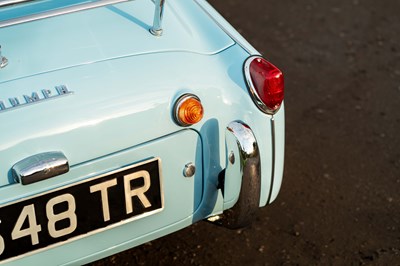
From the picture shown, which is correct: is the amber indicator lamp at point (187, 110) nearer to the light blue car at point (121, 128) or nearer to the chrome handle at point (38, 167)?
the light blue car at point (121, 128)

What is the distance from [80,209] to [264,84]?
84 centimetres

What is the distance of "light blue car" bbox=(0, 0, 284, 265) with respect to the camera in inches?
99.2

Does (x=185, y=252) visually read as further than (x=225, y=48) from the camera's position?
Yes

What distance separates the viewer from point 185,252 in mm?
3490

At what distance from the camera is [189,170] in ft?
9.15

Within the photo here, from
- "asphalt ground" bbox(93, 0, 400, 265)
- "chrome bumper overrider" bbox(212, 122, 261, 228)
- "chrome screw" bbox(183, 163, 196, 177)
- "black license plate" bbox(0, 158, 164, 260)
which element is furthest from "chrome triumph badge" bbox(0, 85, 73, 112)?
"asphalt ground" bbox(93, 0, 400, 265)

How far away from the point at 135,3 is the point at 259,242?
128cm

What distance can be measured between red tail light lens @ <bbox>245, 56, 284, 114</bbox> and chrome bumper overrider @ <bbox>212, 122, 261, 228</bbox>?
0.45 ft

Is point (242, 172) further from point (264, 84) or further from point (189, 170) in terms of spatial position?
point (264, 84)

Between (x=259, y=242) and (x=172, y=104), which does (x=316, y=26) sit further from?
(x=172, y=104)

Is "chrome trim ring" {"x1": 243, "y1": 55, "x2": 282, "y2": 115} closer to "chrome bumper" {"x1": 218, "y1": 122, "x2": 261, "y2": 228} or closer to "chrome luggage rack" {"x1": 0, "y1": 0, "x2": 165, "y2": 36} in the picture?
"chrome bumper" {"x1": 218, "y1": 122, "x2": 261, "y2": 228}

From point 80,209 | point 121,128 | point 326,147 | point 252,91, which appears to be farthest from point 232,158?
point 326,147

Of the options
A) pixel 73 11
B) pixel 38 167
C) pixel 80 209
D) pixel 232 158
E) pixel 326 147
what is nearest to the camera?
pixel 38 167

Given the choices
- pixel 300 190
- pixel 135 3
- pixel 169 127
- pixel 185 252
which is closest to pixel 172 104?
pixel 169 127
